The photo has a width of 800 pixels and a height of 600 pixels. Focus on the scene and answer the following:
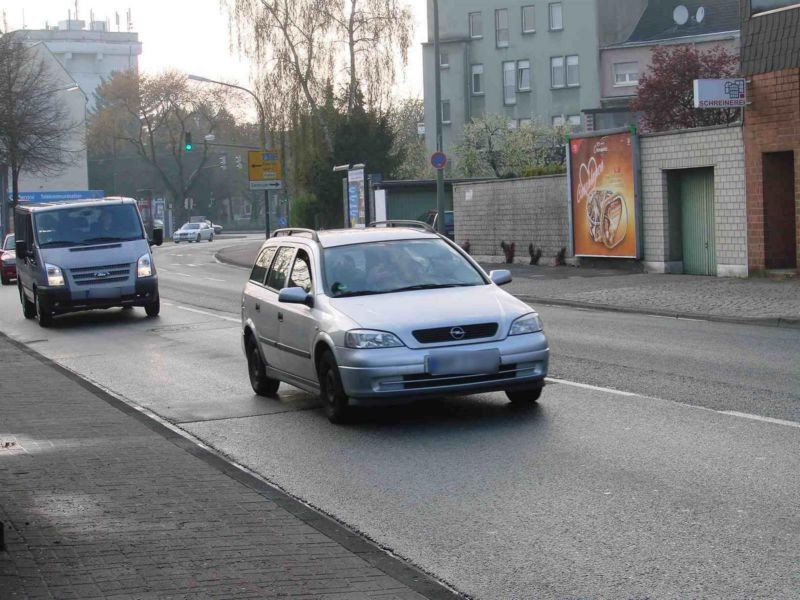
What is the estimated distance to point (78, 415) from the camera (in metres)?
11.2

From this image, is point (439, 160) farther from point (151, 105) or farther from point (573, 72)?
point (151, 105)

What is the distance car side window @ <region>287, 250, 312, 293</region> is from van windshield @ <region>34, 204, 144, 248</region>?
11.9 meters

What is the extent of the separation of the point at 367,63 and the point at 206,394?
4455cm

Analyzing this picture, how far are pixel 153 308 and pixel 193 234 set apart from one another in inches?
2620

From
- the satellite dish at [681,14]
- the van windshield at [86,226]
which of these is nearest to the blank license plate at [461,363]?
the van windshield at [86,226]

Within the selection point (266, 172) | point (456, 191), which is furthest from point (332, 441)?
point (266, 172)

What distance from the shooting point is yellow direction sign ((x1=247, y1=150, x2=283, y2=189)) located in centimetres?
5109

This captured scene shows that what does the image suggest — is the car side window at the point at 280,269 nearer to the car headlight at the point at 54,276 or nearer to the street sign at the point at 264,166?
the car headlight at the point at 54,276

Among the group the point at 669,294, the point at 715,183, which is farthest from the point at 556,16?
the point at 669,294

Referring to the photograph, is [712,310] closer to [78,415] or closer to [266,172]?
[78,415]

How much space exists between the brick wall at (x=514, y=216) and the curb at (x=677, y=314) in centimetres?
849

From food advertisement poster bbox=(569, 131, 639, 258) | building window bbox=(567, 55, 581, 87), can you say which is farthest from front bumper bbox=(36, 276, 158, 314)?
building window bbox=(567, 55, 581, 87)

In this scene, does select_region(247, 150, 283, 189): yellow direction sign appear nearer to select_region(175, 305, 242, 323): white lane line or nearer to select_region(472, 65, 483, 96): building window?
select_region(472, 65, 483, 96): building window

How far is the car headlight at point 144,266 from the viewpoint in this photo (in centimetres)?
2267
